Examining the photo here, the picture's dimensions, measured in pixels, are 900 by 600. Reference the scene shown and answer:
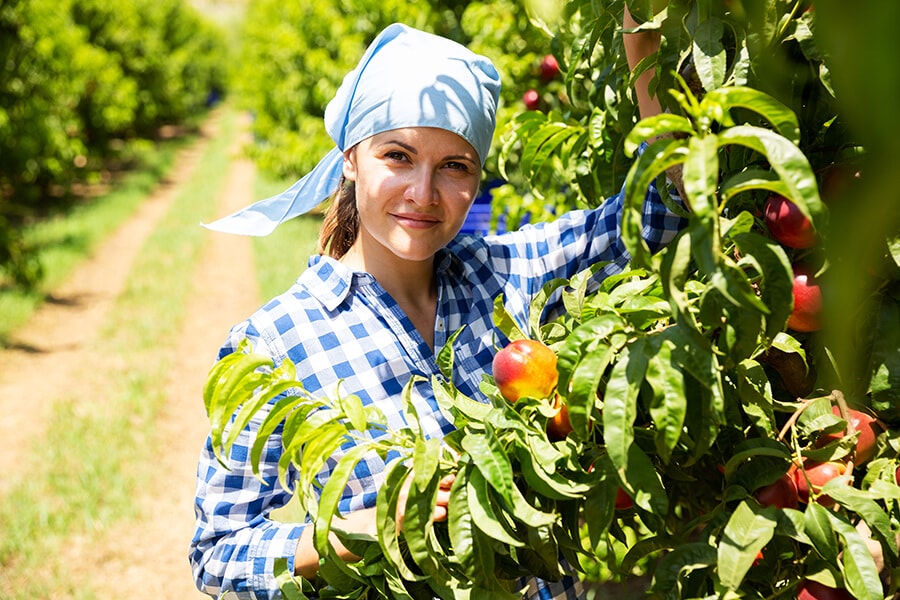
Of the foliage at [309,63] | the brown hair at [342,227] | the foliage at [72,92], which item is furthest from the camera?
the foliage at [72,92]

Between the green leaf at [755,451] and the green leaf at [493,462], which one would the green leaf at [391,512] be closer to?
the green leaf at [493,462]

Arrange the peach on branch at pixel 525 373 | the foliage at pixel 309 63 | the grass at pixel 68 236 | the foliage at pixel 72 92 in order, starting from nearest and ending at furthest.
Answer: the peach on branch at pixel 525 373
the foliage at pixel 309 63
the grass at pixel 68 236
the foliage at pixel 72 92

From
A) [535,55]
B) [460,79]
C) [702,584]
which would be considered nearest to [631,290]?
[702,584]

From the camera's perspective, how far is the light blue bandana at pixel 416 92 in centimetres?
141

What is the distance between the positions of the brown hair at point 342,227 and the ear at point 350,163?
141mm

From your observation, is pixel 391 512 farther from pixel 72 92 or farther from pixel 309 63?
pixel 72 92

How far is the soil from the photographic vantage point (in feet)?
12.3

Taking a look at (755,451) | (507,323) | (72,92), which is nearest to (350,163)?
(507,323)

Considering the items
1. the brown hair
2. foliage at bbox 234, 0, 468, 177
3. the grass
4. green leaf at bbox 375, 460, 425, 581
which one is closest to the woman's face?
the brown hair

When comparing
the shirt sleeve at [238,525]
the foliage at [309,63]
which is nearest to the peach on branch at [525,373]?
the shirt sleeve at [238,525]

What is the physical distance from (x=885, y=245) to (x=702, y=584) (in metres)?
0.38

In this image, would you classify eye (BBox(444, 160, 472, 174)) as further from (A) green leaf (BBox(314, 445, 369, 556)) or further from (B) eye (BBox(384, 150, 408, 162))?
(A) green leaf (BBox(314, 445, 369, 556))

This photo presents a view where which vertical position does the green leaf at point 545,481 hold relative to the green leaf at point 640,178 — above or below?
below

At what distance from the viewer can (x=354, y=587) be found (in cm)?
105
